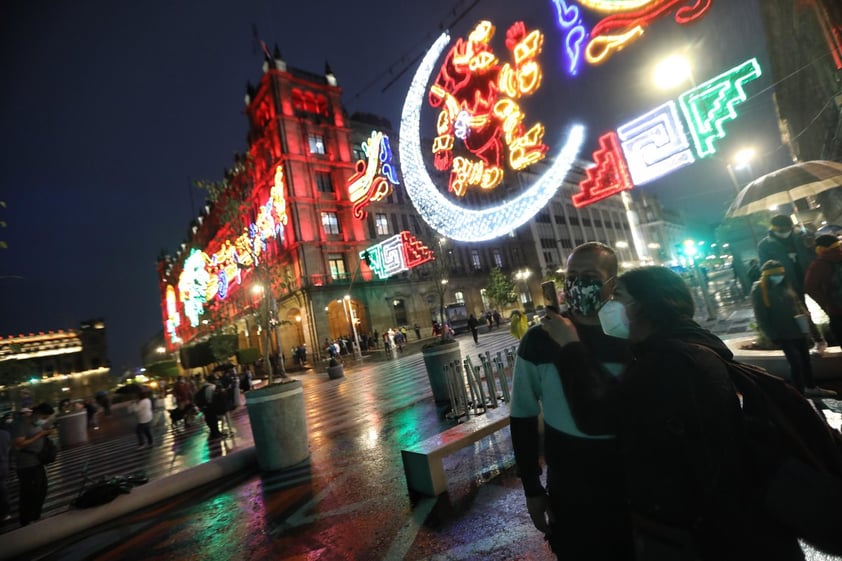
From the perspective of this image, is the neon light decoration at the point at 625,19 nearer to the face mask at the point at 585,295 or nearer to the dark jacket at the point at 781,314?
the dark jacket at the point at 781,314

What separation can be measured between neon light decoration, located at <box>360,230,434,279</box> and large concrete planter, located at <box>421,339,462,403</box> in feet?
43.4

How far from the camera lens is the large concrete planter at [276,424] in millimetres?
5918

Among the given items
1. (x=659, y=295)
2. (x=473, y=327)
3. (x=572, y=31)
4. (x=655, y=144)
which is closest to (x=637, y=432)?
(x=659, y=295)

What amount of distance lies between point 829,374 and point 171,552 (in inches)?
333

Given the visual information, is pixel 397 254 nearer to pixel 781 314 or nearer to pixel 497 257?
pixel 781 314

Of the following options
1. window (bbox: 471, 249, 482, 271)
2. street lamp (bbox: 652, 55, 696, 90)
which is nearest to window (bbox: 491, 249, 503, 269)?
window (bbox: 471, 249, 482, 271)

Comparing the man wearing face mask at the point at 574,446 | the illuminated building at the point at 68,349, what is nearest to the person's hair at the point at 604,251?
the man wearing face mask at the point at 574,446

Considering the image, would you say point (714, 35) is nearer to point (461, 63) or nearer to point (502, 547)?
point (461, 63)

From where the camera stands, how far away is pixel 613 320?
6.72 ft

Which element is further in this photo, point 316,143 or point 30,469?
point 316,143

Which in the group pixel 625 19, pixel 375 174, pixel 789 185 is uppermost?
pixel 375 174

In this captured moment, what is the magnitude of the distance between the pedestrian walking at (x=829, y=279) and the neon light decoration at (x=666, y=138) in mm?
2326

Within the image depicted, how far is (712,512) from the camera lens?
4.14 ft

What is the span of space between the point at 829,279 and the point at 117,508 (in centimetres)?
968
